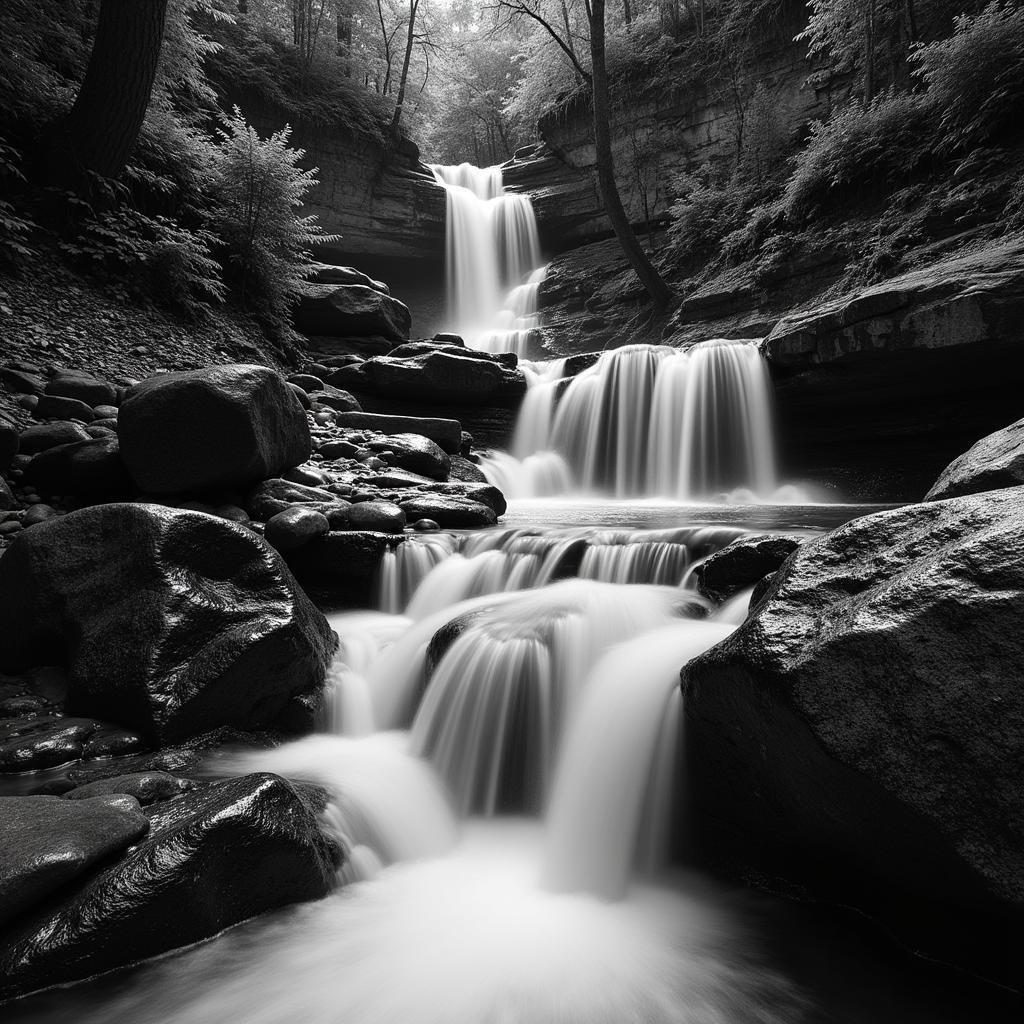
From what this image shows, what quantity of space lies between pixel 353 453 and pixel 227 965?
20.2ft

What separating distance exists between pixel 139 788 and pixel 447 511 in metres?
4.10

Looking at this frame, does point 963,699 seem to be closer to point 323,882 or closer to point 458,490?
point 323,882

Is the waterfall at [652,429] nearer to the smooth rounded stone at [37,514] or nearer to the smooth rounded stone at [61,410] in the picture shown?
the smooth rounded stone at [61,410]

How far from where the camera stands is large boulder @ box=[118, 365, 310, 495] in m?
4.68

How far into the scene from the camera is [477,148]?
2891cm

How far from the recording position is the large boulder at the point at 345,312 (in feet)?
41.3

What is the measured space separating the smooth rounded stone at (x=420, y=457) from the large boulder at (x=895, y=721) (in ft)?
19.6

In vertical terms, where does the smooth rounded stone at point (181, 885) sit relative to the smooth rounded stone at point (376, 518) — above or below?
below

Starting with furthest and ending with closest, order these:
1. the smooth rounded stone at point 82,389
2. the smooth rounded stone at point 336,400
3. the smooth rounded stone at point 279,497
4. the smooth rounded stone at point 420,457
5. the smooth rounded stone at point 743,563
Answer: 1. the smooth rounded stone at point 336,400
2. the smooth rounded stone at point 420,457
3. the smooth rounded stone at point 82,389
4. the smooth rounded stone at point 279,497
5. the smooth rounded stone at point 743,563

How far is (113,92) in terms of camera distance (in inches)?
302

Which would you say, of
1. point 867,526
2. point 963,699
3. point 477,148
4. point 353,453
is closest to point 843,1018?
point 963,699

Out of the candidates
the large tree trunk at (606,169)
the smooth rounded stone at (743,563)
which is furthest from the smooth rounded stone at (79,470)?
the large tree trunk at (606,169)

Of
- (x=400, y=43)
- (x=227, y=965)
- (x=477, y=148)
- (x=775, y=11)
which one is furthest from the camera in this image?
(x=477, y=148)

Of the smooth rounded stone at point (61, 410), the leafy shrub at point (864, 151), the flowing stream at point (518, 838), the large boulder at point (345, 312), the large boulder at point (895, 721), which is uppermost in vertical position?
the leafy shrub at point (864, 151)
